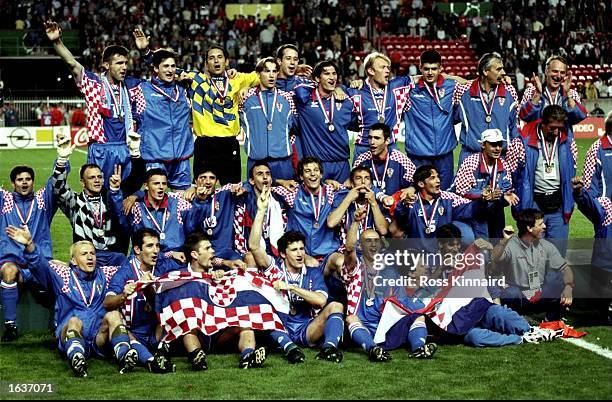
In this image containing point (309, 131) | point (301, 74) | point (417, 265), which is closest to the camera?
point (417, 265)

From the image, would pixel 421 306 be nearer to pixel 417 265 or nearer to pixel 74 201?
pixel 417 265

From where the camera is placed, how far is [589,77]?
33.2m

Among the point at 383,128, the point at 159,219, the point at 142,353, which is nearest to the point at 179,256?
the point at 159,219

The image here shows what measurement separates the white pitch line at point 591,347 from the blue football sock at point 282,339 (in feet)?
7.26

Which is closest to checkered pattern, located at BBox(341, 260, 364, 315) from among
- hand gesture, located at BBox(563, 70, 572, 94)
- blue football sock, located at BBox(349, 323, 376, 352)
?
blue football sock, located at BBox(349, 323, 376, 352)

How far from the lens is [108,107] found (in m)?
10.2

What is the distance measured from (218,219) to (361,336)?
2.02 metres

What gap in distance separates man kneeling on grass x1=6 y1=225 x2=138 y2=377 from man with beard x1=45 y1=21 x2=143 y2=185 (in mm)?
2003

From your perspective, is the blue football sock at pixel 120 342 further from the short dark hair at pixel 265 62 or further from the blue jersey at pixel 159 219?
the short dark hair at pixel 265 62

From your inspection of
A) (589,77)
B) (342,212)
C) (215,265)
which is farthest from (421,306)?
(589,77)

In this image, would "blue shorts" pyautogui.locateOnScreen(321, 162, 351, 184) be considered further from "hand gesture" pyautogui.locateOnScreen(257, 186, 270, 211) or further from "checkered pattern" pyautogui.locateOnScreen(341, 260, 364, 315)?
"checkered pattern" pyautogui.locateOnScreen(341, 260, 364, 315)

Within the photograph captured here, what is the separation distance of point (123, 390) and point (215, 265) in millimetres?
1993

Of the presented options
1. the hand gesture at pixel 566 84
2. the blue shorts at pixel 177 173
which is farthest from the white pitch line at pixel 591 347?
the blue shorts at pixel 177 173

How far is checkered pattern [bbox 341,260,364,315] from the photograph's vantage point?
336 inches
